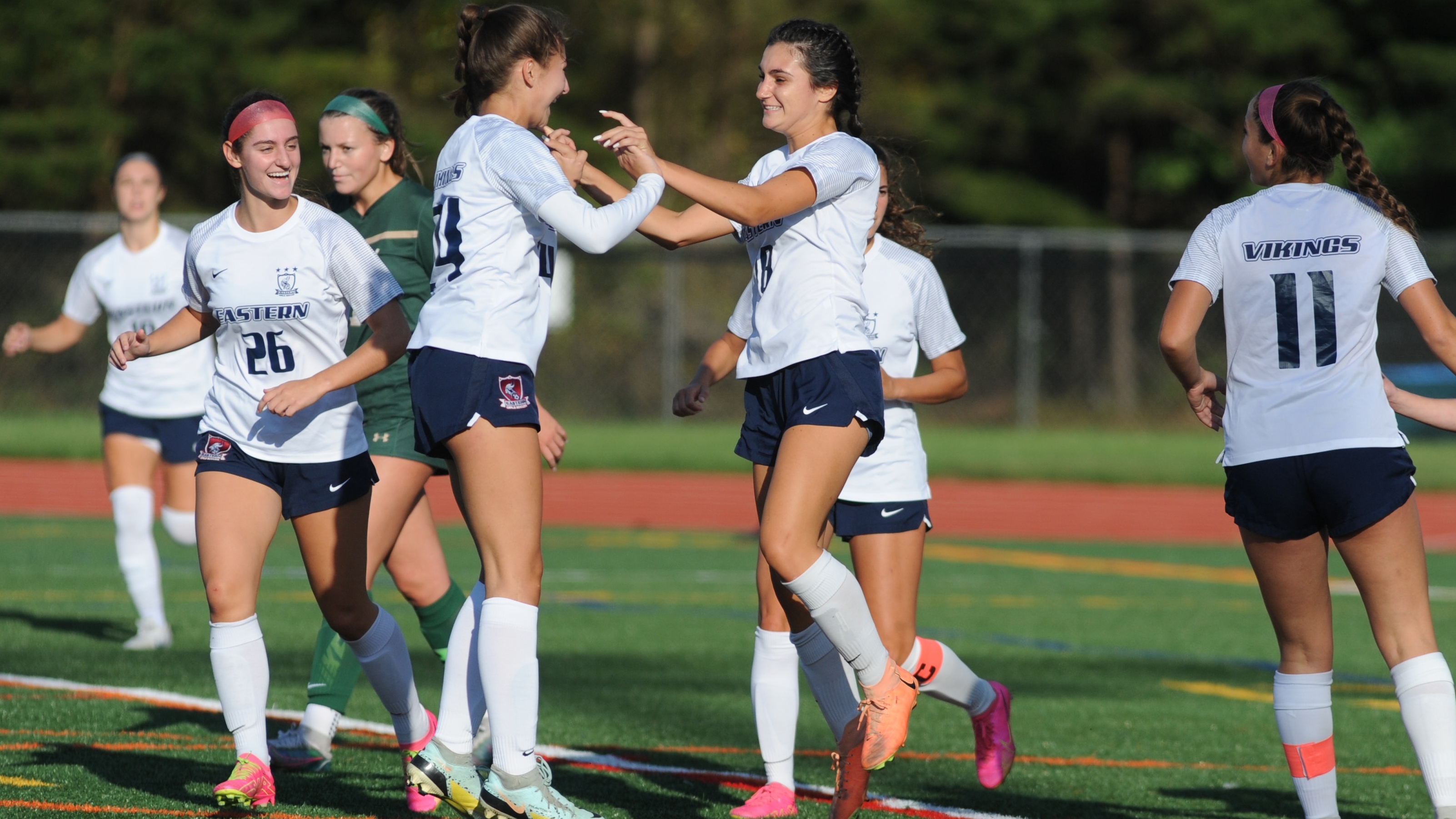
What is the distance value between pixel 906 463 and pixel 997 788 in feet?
3.53

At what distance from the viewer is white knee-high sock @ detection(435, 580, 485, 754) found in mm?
4078

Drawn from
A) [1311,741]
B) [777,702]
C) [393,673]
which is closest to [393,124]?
[393,673]

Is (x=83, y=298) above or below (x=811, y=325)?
above

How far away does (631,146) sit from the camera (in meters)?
3.94

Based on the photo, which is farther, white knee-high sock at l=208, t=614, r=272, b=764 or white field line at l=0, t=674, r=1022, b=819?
white field line at l=0, t=674, r=1022, b=819

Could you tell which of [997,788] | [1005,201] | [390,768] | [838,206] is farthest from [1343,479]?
[1005,201]

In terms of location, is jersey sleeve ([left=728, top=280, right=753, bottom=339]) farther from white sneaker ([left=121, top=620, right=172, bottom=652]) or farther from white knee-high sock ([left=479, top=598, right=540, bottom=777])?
white sneaker ([left=121, top=620, right=172, bottom=652])

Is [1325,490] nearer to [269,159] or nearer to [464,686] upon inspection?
[464,686]

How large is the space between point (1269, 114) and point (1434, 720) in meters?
1.53

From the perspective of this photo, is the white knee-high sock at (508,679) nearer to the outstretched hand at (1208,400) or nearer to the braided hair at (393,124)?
the outstretched hand at (1208,400)

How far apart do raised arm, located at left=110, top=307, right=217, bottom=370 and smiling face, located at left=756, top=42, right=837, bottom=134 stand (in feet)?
5.56

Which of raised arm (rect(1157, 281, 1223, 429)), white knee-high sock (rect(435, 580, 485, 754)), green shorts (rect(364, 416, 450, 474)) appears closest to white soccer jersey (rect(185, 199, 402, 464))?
white knee-high sock (rect(435, 580, 485, 754))

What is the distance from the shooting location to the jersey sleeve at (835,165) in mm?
4043

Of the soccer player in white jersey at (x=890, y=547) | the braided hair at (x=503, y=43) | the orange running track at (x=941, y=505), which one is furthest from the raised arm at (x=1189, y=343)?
the orange running track at (x=941, y=505)
